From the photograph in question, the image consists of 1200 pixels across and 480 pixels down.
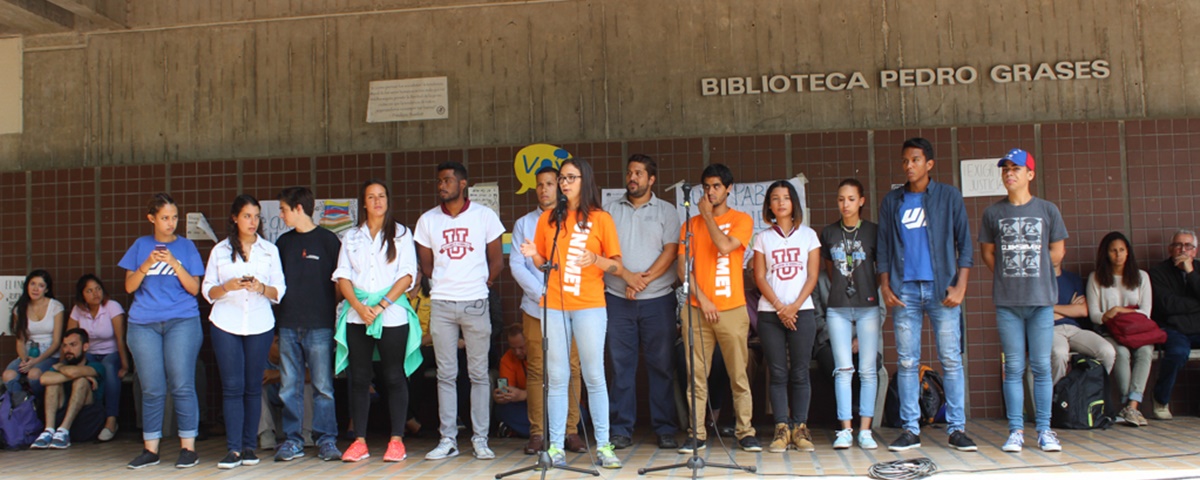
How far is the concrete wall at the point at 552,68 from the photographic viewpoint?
686cm

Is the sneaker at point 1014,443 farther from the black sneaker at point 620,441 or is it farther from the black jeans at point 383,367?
the black jeans at point 383,367

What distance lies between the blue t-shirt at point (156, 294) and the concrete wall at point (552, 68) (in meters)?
2.27

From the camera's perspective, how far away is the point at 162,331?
207 inches

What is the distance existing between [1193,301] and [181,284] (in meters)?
6.30

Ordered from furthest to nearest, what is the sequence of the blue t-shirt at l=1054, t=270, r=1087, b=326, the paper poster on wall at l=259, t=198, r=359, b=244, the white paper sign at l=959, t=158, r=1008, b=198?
the paper poster on wall at l=259, t=198, r=359, b=244 → the white paper sign at l=959, t=158, r=1008, b=198 → the blue t-shirt at l=1054, t=270, r=1087, b=326

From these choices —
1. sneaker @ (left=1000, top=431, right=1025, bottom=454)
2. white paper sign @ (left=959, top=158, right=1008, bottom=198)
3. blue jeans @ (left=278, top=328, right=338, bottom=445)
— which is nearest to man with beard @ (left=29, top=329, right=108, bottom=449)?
blue jeans @ (left=278, top=328, right=338, bottom=445)

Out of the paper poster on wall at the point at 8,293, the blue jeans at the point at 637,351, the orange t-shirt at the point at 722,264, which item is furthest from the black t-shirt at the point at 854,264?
the paper poster on wall at the point at 8,293

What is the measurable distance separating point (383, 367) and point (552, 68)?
287 cm

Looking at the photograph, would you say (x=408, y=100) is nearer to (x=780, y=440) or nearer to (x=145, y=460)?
(x=145, y=460)

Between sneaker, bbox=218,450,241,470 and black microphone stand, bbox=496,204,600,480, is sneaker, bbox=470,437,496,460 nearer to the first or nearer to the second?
black microphone stand, bbox=496,204,600,480

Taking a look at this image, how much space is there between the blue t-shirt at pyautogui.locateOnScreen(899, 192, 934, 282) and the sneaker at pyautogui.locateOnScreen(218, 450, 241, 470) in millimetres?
3682

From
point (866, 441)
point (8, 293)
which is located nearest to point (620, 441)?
point (866, 441)

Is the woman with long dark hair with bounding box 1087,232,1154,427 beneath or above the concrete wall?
beneath

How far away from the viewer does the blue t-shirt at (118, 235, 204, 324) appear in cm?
521
